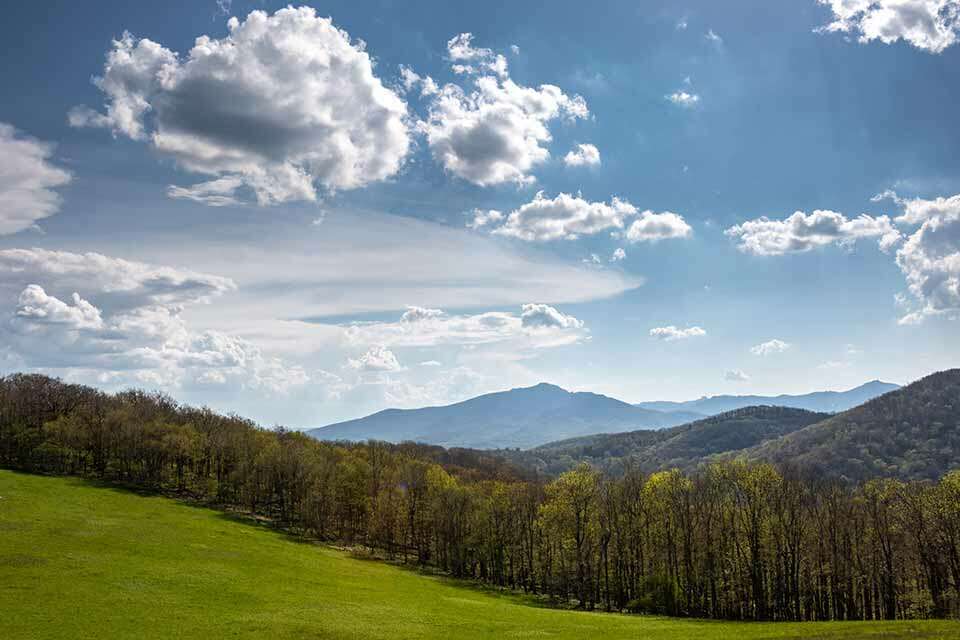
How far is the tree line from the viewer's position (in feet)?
251

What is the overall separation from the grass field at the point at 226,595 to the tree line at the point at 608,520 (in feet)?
46.9

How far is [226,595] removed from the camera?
2388 inches

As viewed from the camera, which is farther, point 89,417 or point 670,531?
point 89,417

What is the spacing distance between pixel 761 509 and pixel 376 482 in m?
84.2

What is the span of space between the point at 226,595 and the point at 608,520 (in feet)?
192

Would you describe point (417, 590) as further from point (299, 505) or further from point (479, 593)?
point (299, 505)

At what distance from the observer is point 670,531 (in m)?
86.5

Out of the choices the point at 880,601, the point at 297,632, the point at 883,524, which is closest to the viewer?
the point at 297,632

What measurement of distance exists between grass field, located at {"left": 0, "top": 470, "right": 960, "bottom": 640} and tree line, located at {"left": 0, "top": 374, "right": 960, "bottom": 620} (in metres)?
14.3

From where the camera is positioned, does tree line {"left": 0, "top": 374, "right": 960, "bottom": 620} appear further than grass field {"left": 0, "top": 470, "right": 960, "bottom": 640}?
Yes

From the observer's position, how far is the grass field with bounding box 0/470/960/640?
49.0 m

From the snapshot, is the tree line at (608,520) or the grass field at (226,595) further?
the tree line at (608,520)

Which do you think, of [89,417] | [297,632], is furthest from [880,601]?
[89,417]

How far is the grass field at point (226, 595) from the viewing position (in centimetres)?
4897
